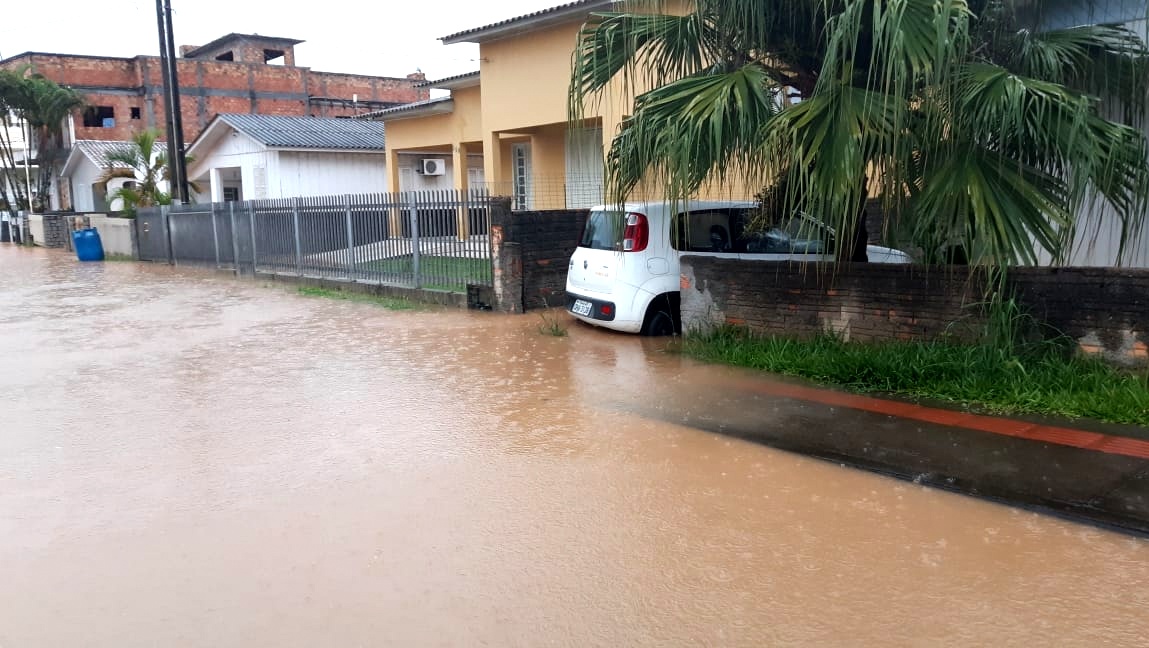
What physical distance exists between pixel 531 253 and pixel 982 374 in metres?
6.36

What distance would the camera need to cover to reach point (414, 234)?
13.0 meters

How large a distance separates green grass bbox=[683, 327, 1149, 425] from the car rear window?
2218mm

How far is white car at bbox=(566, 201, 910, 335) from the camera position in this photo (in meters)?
9.15

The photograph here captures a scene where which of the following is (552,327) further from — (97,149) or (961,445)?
(97,149)

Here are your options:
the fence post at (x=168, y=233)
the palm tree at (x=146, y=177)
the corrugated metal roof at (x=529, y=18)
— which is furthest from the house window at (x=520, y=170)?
the palm tree at (x=146, y=177)

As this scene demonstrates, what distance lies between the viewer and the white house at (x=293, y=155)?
84.9ft

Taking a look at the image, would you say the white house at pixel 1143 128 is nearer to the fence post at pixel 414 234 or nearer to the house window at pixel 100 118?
the fence post at pixel 414 234

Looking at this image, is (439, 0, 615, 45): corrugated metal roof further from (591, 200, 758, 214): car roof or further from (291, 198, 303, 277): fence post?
(591, 200, 758, 214): car roof

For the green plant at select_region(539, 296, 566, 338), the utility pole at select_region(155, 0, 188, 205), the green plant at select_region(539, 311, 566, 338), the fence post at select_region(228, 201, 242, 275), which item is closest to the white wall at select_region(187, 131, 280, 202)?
the utility pole at select_region(155, 0, 188, 205)

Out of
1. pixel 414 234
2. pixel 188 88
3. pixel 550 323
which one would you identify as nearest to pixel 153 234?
pixel 414 234

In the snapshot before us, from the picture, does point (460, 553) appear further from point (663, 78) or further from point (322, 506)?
point (663, 78)

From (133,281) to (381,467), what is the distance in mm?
15769

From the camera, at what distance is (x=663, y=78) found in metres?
7.97

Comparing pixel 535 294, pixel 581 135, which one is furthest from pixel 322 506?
pixel 535 294
